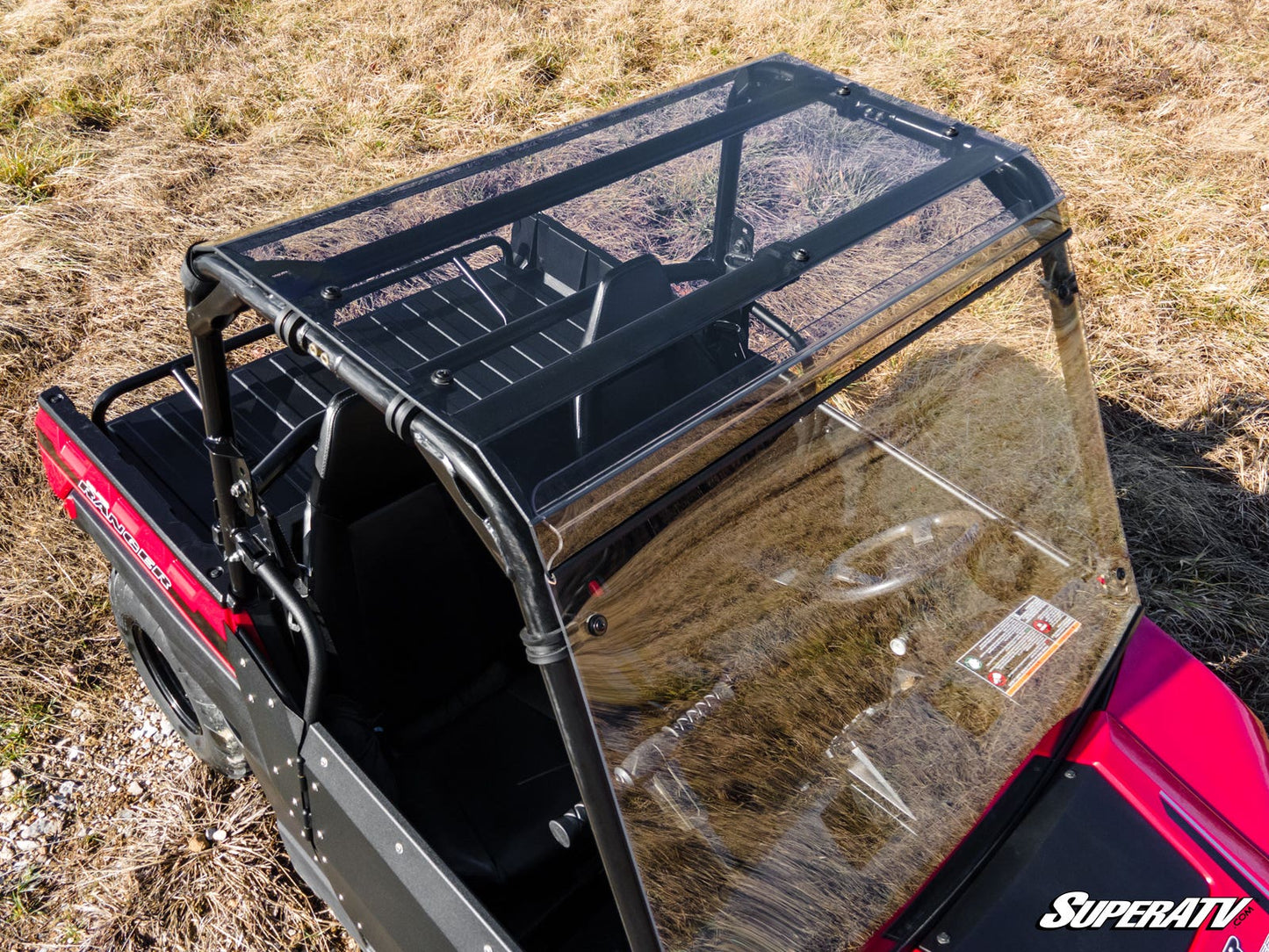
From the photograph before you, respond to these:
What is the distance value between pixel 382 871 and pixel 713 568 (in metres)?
0.78

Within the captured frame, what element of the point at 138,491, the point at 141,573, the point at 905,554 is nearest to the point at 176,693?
the point at 141,573

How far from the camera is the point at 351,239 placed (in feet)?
4.85

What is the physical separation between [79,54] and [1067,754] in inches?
229

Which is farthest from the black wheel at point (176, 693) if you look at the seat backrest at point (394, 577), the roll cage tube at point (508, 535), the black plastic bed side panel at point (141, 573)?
the roll cage tube at point (508, 535)

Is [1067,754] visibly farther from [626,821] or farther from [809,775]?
[626,821]

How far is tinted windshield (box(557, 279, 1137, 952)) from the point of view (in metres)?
1.27

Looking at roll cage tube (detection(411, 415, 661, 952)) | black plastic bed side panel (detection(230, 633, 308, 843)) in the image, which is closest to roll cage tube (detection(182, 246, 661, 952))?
roll cage tube (detection(411, 415, 661, 952))

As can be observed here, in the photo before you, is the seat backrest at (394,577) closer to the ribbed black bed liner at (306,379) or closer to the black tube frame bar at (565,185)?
the ribbed black bed liner at (306,379)

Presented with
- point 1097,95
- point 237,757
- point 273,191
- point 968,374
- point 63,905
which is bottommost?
point 63,905

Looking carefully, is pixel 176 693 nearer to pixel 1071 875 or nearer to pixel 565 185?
pixel 565 185

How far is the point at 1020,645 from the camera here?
5.41ft

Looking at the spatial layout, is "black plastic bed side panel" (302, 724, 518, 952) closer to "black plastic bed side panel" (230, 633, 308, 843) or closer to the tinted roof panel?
"black plastic bed side panel" (230, 633, 308, 843)

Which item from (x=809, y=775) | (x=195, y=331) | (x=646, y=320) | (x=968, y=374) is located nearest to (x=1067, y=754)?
(x=809, y=775)

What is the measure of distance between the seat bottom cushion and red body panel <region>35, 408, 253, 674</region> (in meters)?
0.42
